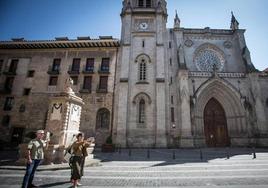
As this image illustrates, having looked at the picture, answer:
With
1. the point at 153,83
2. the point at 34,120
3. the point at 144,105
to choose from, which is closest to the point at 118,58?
the point at 153,83

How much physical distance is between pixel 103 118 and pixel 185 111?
427 inches

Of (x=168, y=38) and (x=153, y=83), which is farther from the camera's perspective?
(x=168, y=38)

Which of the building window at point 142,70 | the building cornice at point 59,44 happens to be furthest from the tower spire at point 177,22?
the building cornice at point 59,44

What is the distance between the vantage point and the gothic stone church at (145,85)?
20.8 meters

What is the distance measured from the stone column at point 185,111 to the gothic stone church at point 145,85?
0.12 metres

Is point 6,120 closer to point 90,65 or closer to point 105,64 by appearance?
point 90,65

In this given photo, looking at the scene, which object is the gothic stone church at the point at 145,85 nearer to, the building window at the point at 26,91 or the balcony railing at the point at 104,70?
the building window at the point at 26,91

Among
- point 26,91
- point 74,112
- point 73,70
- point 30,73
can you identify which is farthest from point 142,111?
point 30,73

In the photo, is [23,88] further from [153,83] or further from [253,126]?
[253,126]

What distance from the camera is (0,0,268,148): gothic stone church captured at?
2084cm

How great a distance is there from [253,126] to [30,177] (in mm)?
24738

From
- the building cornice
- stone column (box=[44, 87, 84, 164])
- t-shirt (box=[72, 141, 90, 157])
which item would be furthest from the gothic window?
t-shirt (box=[72, 141, 90, 157])

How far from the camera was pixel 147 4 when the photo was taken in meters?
27.9

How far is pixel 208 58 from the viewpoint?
26547 millimetres
